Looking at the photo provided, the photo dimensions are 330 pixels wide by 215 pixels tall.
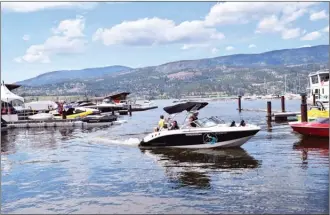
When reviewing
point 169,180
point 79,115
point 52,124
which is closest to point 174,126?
point 169,180

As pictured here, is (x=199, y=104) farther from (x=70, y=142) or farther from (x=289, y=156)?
(x=70, y=142)

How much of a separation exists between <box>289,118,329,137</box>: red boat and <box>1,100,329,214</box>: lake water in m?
1.64

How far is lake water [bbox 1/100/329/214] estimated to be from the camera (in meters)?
13.1

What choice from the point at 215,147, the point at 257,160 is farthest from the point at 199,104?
the point at 257,160

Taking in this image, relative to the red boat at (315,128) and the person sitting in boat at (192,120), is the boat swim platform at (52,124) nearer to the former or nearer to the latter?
the person sitting in boat at (192,120)

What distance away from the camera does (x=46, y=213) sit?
42.3 feet

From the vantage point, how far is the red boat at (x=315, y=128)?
93.5 ft

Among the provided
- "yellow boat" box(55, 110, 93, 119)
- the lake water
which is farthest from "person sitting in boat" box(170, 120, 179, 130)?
"yellow boat" box(55, 110, 93, 119)

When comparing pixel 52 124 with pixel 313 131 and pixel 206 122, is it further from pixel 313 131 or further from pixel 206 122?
pixel 313 131

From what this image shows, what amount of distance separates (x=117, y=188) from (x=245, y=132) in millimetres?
10763

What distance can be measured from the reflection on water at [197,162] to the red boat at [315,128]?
7524 mm

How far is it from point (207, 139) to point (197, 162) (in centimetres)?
379

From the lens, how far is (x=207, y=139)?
24297 mm

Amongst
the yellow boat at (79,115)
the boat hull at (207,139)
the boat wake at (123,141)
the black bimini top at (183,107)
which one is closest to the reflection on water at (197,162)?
the boat hull at (207,139)
